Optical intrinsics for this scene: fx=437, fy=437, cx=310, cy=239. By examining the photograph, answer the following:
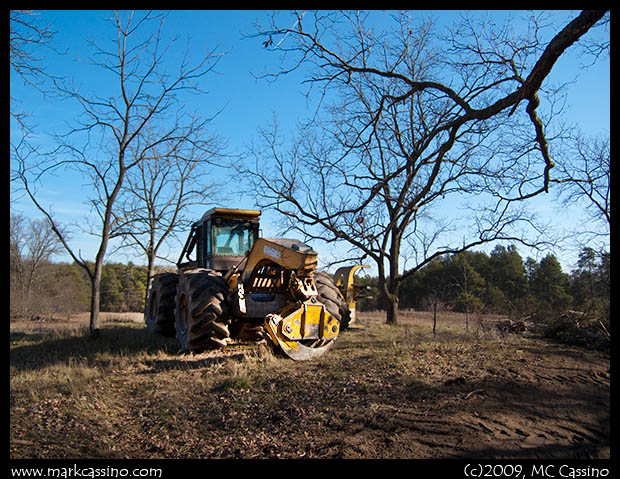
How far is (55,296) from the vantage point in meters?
18.8

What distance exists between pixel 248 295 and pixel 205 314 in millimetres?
921

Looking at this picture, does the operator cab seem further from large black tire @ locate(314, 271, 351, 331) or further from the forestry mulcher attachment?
large black tire @ locate(314, 271, 351, 331)

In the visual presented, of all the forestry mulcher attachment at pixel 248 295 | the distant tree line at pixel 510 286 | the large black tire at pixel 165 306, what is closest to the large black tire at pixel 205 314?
the forestry mulcher attachment at pixel 248 295

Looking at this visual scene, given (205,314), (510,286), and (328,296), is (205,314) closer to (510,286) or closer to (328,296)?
(328,296)

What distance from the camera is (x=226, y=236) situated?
10117mm

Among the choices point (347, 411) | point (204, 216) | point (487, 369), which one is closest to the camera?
point (347, 411)

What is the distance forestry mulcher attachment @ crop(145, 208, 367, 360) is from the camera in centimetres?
723

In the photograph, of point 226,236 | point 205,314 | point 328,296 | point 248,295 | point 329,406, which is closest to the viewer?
point 329,406

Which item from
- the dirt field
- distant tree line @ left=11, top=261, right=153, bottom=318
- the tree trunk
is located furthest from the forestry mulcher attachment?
distant tree line @ left=11, top=261, right=153, bottom=318

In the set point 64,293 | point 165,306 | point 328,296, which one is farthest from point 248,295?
point 64,293
